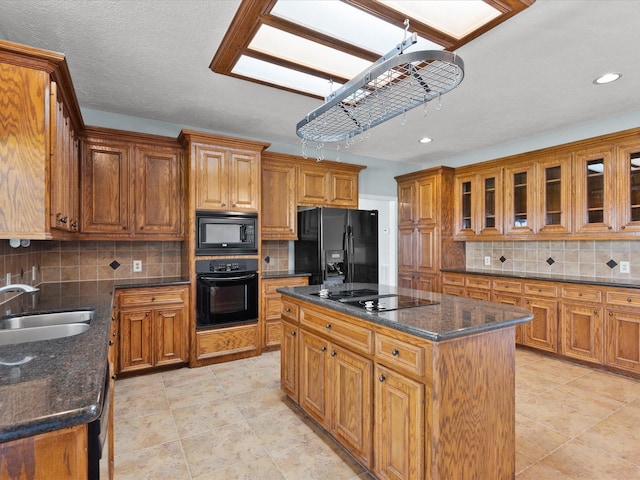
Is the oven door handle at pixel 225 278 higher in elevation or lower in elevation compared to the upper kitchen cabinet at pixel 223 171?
lower

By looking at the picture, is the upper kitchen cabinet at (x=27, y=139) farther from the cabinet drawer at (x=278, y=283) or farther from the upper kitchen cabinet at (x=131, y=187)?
the cabinet drawer at (x=278, y=283)

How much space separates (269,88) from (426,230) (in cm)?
312

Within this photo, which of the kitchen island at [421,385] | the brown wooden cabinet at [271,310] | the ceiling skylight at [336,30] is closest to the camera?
the kitchen island at [421,385]

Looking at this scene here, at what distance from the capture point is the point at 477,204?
4754 mm

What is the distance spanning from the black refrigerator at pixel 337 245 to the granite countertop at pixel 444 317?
1807 mm

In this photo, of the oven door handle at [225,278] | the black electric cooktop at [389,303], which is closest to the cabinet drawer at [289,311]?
the black electric cooktop at [389,303]

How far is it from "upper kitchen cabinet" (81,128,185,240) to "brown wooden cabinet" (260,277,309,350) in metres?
1.09

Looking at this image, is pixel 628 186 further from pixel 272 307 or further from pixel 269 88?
pixel 272 307

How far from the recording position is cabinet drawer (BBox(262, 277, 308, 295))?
3971mm

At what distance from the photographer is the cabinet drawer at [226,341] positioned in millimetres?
3596

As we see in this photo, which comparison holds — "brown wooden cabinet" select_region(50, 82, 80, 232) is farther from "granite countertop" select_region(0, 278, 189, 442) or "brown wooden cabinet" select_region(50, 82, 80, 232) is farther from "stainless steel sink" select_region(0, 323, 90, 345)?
"granite countertop" select_region(0, 278, 189, 442)

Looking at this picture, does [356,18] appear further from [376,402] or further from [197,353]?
[197,353]

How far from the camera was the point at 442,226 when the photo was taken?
494 centimetres

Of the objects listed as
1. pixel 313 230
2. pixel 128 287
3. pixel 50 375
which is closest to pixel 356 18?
pixel 50 375
